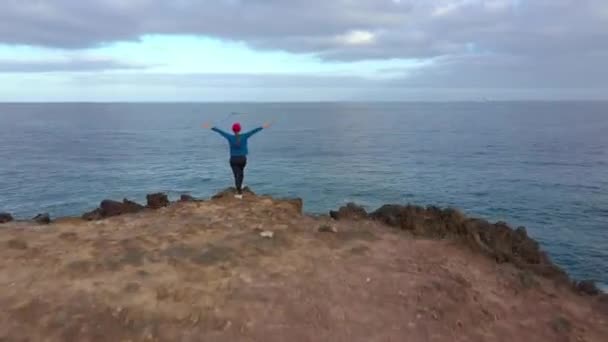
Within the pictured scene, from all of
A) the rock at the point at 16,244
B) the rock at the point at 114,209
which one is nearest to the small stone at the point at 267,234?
the rock at the point at 16,244

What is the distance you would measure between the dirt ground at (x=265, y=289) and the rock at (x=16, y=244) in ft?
0.16

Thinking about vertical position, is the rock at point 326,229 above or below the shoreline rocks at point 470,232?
above

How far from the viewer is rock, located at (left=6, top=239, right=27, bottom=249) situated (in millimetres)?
A: 13219

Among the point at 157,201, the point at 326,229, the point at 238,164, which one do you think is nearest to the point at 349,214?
the point at 326,229

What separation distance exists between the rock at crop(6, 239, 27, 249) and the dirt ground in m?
0.05

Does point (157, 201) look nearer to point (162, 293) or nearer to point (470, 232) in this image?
point (162, 293)

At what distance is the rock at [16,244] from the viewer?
13219mm

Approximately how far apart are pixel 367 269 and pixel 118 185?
41009 millimetres

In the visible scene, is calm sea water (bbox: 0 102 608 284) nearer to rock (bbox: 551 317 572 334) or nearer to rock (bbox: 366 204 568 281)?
rock (bbox: 366 204 568 281)

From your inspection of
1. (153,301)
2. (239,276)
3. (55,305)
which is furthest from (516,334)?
(55,305)

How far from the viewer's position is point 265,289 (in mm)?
11047

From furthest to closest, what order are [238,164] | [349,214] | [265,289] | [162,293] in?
1. [238,164]
2. [349,214]
3. [265,289]
4. [162,293]

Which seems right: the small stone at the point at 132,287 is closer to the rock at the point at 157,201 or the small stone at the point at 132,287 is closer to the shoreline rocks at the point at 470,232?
the shoreline rocks at the point at 470,232

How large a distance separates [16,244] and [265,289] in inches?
292
